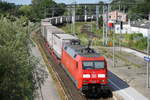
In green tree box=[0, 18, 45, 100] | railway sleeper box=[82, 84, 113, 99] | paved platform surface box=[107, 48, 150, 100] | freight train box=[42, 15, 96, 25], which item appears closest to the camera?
green tree box=[0, 18, 45, 100]

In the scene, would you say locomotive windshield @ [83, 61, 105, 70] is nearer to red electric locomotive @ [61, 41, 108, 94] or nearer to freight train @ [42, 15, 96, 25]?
red electric locomotive @ [61, 41, 108, 94]

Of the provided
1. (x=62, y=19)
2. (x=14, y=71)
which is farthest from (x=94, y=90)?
(x=62, y=19)

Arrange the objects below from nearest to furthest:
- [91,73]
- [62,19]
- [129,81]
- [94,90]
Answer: [91,73] → [94,90] → [129,81] → [62,19]

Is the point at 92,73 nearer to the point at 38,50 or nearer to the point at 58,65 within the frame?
the point at 58,65

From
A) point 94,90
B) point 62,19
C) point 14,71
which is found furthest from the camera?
point 62,19

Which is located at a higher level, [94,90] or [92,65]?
[92,65]

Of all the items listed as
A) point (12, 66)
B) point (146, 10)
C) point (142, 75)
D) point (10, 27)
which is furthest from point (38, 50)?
point (146, 10)

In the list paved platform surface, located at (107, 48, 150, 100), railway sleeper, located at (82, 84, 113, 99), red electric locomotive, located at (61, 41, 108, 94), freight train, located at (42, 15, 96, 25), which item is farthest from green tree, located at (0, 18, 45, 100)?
freight train, located at (42, 15, 96, 25)

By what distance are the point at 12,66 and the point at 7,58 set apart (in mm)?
309

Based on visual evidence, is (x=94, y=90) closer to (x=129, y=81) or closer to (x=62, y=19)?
(x=129, y=81)

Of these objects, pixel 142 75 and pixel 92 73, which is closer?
pixel 92 73

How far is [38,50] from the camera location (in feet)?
152

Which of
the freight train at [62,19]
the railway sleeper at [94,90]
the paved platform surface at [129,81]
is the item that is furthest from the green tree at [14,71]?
the freight train at [62,19]

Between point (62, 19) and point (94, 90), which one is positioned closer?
point (94, 90)
